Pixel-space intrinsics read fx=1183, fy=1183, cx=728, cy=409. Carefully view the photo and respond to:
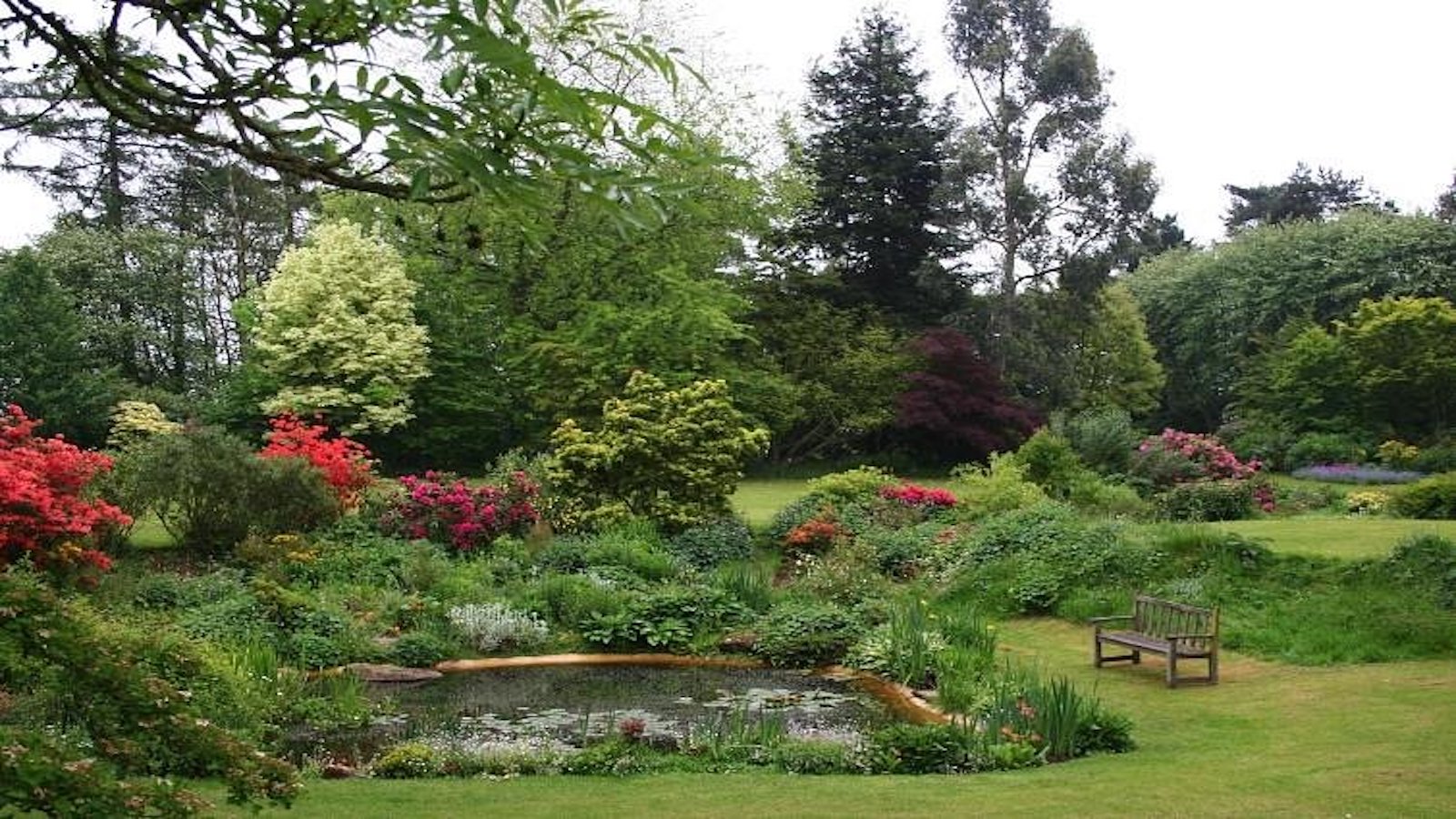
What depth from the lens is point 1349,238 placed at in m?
33.4

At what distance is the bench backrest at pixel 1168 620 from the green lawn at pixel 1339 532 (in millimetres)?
2953

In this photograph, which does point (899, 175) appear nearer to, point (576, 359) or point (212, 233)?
point (576, 359)

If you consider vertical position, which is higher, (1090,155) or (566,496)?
(1090,155)

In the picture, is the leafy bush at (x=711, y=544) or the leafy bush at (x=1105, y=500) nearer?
→ the leafy bush at (x=711, y=544)

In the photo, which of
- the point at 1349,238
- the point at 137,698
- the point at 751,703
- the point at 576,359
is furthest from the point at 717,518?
the point at 1349,238

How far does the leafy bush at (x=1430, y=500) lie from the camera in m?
16.7

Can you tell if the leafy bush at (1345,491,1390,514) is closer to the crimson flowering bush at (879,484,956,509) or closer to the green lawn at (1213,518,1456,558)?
the green lawn at (1213,518,1456,558)

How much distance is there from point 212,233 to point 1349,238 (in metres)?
31.2

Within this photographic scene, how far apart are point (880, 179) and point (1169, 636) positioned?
21201 mm

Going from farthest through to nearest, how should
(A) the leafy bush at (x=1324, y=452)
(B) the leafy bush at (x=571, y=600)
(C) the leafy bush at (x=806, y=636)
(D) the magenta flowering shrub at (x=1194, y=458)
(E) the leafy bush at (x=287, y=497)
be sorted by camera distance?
(A) the leafy bush at (x=1324, y=452) < (D) the magenta flowering shrub at (x=1194, y=458) < (E) the leafy bush at (x=287, y=497) < (B) the leafy bush at (x=571, y=600) < (C) the leafy bush at (x=806, y=636)

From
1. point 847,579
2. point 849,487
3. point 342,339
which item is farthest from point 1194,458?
point 342,339

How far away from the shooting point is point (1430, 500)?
55.3 ft

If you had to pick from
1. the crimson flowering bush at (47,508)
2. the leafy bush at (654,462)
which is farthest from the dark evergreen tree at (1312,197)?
the crimson flowering bush at (47,508)

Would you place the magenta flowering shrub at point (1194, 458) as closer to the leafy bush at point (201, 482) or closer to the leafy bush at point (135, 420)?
the leafy bush at point (201, 482)
